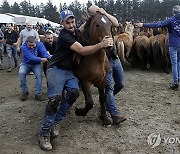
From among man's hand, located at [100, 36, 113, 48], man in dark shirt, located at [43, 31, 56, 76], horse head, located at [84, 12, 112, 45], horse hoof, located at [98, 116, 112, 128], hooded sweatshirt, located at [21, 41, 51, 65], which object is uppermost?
horse head, located at [84, 12, 112, 45]

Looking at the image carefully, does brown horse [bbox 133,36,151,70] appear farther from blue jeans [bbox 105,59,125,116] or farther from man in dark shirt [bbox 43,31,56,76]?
blue jeans [bbox 105,59,125,116]

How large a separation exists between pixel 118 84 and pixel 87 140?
1.38 metres

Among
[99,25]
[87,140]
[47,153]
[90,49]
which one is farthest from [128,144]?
[99,25]

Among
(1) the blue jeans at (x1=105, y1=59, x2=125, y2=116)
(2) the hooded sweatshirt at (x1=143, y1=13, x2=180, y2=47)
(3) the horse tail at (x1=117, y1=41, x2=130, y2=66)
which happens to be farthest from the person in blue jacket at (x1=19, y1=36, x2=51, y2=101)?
(3) the horse tail at (x1=117, y1=41, x2=130, y2=66)

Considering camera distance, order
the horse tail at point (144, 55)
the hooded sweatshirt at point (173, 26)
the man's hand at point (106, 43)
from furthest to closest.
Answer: the horse tail at point (144, 55), the hooded sweatshirt at point (173, 26), the man's hand at point (106, 43)

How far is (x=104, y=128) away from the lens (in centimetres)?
488

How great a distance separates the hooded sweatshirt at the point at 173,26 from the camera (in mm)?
7078

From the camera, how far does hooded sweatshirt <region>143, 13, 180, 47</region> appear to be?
7078 millimetres

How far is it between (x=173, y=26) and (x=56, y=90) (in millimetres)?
4121

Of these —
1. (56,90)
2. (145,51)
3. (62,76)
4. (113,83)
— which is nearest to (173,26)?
(145,51)

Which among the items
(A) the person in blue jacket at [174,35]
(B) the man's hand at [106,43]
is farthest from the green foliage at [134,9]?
(B) the man's hand at [106,43]

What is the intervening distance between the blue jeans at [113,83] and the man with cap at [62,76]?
0.78 meters

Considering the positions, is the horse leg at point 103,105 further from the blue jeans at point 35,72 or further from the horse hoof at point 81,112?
the blue jeans at point 35,72

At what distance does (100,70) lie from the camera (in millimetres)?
4531
